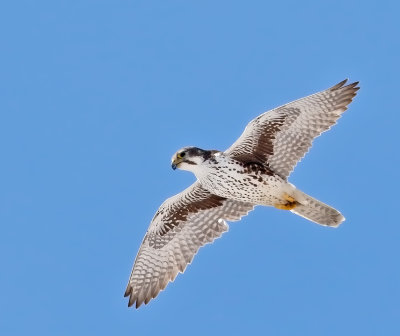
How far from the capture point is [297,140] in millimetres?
13344

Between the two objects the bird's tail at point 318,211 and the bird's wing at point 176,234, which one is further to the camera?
the bird's wing at point 176,234

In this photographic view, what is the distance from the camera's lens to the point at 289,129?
1338 cm

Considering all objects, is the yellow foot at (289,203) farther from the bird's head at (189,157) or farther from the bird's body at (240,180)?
the bird's head at (189,157)

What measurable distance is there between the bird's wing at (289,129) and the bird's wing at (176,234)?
0.95 m

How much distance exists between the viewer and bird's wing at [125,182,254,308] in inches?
552

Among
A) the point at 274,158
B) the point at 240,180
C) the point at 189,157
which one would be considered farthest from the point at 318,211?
the point at 189,157

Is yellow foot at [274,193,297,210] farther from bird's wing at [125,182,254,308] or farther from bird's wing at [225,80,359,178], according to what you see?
bird's wing at [125,182,254,308]

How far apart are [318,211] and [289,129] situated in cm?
127

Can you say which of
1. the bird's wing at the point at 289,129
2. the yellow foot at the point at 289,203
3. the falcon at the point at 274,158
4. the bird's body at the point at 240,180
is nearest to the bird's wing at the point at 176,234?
the falcon at the point at 274,158

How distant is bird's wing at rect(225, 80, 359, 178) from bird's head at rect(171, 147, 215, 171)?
1.41 feet

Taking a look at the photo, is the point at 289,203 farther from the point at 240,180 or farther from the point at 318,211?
the point at 240,180

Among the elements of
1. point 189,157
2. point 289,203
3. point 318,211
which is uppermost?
point 189,157

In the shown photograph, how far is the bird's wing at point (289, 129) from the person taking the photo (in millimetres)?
13242

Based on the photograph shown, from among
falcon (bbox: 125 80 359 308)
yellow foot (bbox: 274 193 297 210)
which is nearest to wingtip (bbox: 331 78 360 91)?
falcon (bbox: 125 80 359 308)
